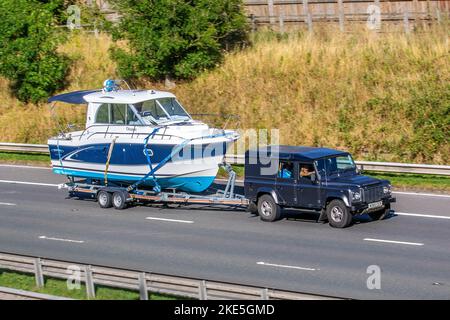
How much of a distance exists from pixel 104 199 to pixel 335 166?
699 cm

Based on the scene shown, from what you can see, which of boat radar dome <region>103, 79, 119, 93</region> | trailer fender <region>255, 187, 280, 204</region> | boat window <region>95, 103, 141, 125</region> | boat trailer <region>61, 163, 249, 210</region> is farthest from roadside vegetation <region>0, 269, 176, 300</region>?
boat radar dome <region>103, 79, 119, 93</region>

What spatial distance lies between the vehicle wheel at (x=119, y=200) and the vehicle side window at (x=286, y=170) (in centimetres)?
494

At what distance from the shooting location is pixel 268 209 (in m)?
23.1

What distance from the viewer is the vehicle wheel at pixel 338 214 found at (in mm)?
21750

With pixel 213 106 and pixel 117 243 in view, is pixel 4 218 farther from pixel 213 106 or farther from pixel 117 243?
pixel 213 106

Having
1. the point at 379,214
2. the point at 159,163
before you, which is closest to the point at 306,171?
the point at 379,214

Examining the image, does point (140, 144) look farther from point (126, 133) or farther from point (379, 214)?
point (379, 214)

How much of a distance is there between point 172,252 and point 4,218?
22.1 ft

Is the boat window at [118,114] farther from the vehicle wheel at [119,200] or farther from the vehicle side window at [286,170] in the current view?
the vehicle side window at [286,170]

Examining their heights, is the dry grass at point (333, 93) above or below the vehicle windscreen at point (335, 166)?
above

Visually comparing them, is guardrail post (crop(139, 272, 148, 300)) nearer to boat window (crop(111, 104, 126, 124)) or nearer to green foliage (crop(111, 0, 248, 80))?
boat window (crop(111, 104, 126, 124))

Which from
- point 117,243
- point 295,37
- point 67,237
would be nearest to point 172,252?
point 117,243

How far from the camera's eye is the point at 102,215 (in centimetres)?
2509

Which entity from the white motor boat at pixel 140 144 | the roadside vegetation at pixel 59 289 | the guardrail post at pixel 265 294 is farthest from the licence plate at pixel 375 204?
the guardrail post at pixel 265 294
